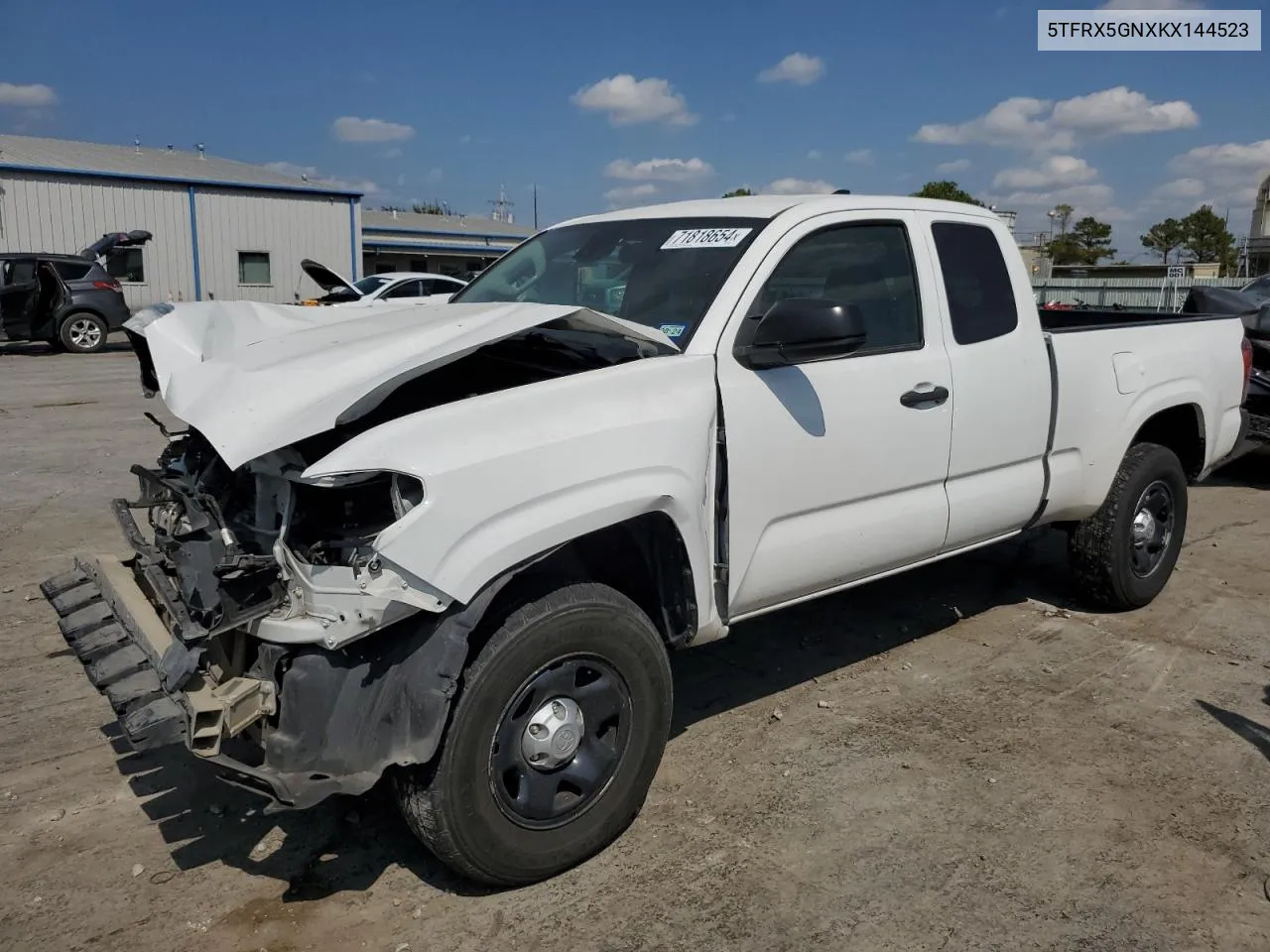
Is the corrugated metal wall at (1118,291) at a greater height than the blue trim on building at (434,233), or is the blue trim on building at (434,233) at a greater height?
the blue trim on building at (434,233)

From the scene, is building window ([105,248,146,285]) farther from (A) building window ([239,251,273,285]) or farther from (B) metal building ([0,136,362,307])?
(A) building window ([239,251,273,285])

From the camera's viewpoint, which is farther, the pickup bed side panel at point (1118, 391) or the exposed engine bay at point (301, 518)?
the pickup bed side panel at point (1118, 391)

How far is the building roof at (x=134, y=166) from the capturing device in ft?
82.6

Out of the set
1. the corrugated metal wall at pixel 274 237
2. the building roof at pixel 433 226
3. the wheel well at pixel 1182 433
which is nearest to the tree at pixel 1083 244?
the building roof at pixel 433 226

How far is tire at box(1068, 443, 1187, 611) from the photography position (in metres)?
5.15

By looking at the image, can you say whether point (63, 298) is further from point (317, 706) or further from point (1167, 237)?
point (1167, 237)

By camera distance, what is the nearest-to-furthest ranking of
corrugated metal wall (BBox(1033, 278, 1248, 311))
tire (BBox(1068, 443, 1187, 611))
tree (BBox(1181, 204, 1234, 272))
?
1. tire (BBox(1068, 443, 1187, 611))
2. corrugated metal wall (BBox(1033, 278, 1248, 311))
3. tree (BBox(1181, 204, 1234, 272))

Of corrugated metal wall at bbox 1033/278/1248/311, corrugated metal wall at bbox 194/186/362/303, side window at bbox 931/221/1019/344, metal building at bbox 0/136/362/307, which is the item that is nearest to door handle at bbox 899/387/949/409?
side window at bbox 931/221/1019/344

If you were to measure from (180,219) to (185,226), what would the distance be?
0.20 m

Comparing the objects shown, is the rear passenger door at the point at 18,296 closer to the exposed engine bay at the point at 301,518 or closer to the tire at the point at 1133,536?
the exposed engine bay at the point at 301,518

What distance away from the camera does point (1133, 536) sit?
5324mm

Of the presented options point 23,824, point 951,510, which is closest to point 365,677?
point 23,824

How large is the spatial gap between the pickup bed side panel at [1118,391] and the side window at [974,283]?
1.31 feet

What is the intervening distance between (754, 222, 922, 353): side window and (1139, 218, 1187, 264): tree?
201ft
